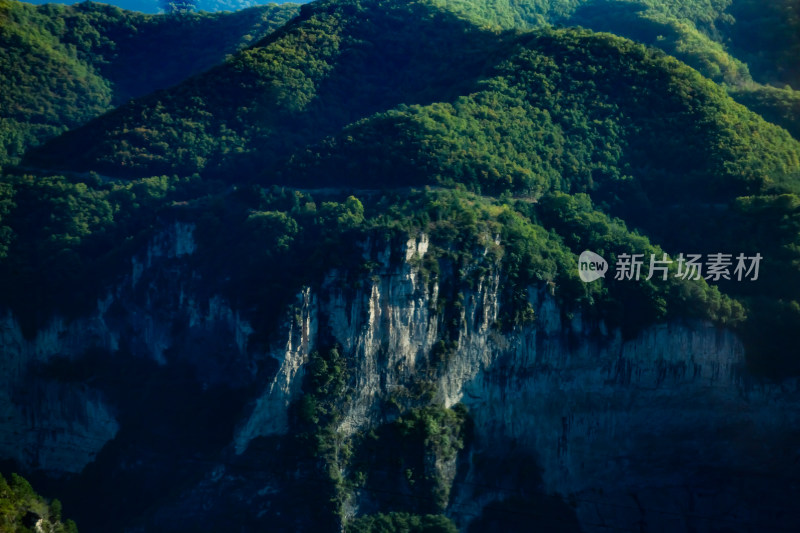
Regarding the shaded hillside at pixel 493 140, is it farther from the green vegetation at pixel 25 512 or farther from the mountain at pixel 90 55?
the green vegetation at pixel 25 512

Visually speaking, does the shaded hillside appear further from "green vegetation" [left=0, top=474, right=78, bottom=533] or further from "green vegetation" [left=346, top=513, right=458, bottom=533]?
"green vegetation" [left=0, top=474, right=78, bottom=533]

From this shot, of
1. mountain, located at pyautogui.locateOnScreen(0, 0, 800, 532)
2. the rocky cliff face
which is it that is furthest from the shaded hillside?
the rocky cliff face

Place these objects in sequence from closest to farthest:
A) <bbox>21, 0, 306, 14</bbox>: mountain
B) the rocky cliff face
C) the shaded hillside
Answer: the rocky cliff face
the shaded hillside
<bbox>21, 0, 306, 14</bbox>: mountain

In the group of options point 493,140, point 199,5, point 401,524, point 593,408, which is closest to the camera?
point 401,524

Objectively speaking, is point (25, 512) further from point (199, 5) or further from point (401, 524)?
point (199, 5)

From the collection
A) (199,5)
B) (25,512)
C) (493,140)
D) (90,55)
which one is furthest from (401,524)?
(199,5)

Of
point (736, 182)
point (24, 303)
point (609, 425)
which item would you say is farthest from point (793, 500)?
point (24, 303)

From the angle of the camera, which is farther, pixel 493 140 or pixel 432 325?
pixel 493 140
